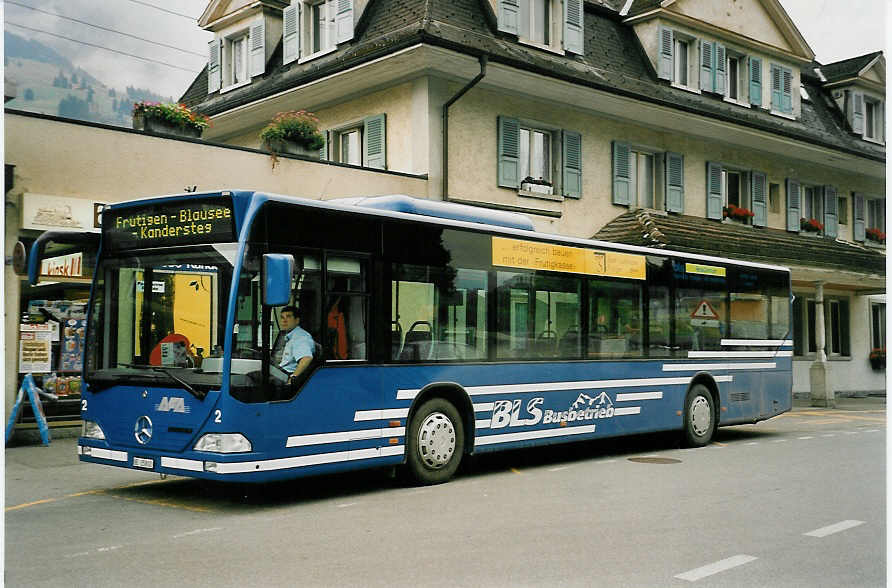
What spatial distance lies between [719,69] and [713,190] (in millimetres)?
3216

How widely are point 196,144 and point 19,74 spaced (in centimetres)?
323

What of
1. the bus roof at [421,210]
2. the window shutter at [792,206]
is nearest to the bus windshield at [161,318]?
the bus roof at [421,210]

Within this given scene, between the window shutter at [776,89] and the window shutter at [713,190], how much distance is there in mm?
3319

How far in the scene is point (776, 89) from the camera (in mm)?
28312

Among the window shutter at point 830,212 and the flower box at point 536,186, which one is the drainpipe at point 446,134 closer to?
the flower box at point 536,186

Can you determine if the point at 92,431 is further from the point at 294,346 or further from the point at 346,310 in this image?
the point at 346,310

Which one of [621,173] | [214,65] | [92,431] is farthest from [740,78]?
[92,431]

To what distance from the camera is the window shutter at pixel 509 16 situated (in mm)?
20859

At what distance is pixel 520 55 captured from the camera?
20.5m

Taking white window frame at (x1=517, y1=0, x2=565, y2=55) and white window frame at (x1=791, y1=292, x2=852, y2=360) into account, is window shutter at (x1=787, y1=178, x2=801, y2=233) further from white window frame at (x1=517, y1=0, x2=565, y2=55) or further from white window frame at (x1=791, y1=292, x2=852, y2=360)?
white window frame at (x1=517, y1=0, x2=565, y2=55)

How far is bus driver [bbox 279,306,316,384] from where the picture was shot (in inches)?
348

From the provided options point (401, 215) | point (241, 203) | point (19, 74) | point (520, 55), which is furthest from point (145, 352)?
point (520, 55)

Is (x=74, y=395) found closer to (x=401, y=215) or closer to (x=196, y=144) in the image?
(x=196, y=144)

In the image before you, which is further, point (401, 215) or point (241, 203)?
point (401, 215)
